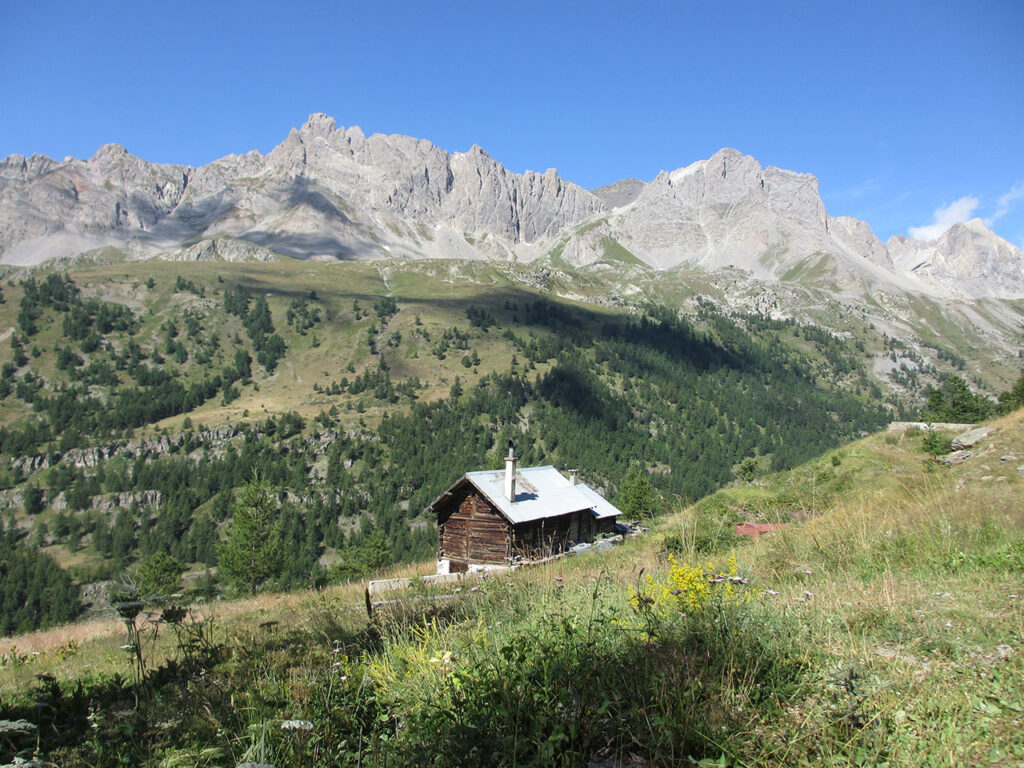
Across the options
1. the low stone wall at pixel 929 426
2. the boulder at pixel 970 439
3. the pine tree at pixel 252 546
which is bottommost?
the pine tree at pixel 252 546

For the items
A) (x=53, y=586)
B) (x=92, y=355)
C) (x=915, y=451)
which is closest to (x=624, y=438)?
(x=53, y=586)

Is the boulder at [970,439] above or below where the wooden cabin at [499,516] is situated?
above

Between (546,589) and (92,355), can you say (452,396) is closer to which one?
(92,355)

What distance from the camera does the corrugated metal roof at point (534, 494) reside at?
29531mm

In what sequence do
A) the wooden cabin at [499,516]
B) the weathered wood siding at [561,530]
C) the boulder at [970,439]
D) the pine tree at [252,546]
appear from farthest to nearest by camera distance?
the pine tree at [252,546], the wooden cabin at [499,516], the weathered wood siding at [561,530], the boulder at [970,439]

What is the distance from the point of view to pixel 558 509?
31.1 metres

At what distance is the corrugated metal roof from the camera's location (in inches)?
1163

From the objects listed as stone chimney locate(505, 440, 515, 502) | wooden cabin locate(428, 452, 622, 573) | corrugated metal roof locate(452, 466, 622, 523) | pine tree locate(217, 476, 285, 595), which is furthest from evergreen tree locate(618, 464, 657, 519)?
pine tree locate(217, 476, 285, 595)

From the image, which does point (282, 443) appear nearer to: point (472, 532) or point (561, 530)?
point (472, 532)

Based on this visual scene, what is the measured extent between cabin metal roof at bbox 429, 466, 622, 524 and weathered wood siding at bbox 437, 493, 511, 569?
89 centimetres

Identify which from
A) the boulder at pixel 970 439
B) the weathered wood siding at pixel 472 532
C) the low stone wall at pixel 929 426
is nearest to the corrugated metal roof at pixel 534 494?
the weathered wood siding at pixel 472 532

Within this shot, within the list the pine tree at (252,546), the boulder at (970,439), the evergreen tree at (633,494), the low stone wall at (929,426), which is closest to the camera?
the boulder at (970,439)

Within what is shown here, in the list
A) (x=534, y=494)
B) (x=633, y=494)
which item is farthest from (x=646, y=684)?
(x=633, y=494)

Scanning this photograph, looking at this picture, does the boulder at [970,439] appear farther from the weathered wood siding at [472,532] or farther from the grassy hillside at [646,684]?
the weathered wood siding at [472,532]
